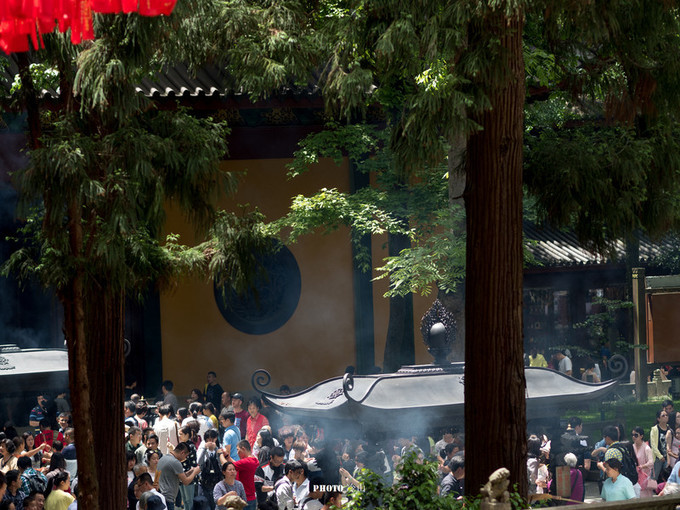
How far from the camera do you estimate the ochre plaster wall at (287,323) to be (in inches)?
705

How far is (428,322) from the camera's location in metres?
11.5

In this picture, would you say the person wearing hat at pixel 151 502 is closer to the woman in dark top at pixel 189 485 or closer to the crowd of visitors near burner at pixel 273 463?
the crowd of visitors near burner at pixel 273 463

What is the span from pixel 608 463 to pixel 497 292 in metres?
4.00

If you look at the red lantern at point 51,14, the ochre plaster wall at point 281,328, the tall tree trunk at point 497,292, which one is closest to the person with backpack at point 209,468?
the tall tree trunk at point 497,292

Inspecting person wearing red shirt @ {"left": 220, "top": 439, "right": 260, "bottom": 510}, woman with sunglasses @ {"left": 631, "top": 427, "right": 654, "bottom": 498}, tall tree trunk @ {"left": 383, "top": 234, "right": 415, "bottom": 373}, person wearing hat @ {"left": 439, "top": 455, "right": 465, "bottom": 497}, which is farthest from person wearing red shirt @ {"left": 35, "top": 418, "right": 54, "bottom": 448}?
woman with sunglasses @ {"left": 631, "top": 427, "right": 654, "bottom": 498}

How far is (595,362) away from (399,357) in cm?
701

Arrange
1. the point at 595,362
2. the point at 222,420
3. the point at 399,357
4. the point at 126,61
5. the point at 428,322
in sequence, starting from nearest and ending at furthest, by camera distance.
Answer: the point at 126,61, the point at 428,322, the point at 222,420, the point at 399,357, the point at 595,362

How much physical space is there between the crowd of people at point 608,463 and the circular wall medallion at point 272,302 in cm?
680

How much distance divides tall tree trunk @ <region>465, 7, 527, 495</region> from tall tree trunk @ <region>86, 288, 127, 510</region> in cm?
308

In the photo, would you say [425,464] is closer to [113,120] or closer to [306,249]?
[113,120]

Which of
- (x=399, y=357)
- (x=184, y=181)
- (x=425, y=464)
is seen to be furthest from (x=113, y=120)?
(x=399, y=357)

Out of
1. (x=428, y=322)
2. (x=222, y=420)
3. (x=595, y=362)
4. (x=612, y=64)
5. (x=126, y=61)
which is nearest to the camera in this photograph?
(x=126, y=61)

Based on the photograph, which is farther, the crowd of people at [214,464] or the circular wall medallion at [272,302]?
the circular wall medallion at [272,302]

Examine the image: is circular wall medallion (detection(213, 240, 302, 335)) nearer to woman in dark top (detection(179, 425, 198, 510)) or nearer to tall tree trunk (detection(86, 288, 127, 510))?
woman in dark top (detection(179, 425, 198, 510))
